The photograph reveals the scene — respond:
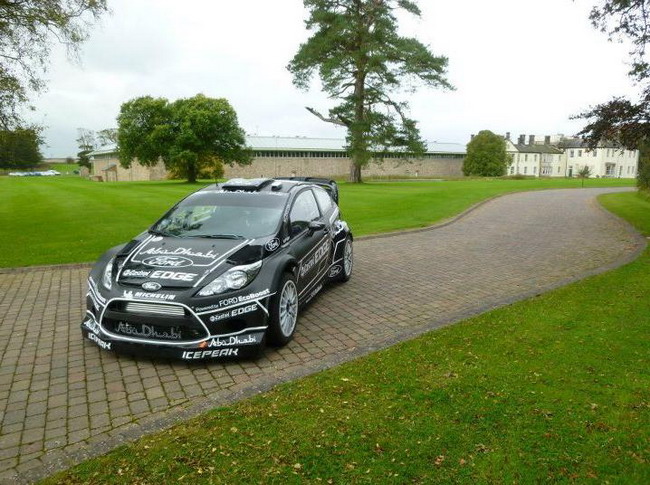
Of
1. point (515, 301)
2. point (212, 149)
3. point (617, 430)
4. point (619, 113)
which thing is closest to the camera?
point (617, 430)

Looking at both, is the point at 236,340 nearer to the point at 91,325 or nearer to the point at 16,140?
the point at 91,325

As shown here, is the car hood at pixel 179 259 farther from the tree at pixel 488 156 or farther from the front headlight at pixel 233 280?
the tree at pixel 488 156

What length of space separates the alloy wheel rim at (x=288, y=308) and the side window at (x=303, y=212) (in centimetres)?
83

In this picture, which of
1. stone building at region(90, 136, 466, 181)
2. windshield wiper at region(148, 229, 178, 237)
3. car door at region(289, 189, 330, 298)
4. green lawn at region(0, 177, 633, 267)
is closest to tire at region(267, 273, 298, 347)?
car door at region(289, 189, 330, 298)

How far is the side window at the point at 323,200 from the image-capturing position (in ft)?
24.2

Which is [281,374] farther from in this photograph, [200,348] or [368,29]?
[368,29]

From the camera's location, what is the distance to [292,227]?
592cm

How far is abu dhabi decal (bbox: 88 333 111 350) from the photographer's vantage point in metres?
4.69

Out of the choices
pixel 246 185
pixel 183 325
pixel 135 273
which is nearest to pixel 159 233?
pixel 135 273

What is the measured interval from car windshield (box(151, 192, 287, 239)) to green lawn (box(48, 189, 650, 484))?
2108mm

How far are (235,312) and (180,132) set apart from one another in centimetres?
4807

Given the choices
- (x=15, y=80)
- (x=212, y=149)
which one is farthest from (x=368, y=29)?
(x=15, y=80)

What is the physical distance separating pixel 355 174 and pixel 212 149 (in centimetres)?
1584

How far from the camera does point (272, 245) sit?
534 centimetres
